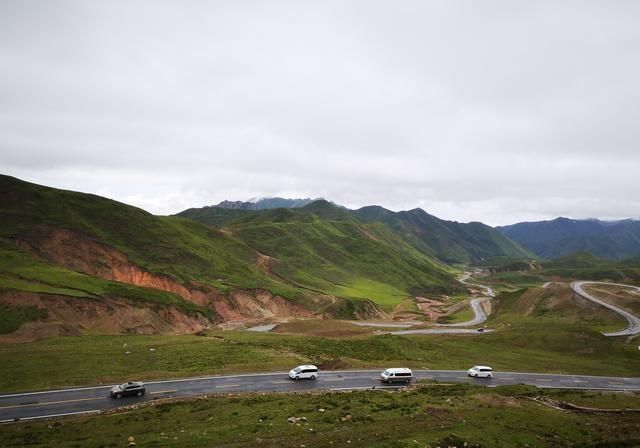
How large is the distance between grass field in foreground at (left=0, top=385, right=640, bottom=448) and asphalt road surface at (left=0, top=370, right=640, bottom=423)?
3.60 metres

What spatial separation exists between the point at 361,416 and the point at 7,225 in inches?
4973

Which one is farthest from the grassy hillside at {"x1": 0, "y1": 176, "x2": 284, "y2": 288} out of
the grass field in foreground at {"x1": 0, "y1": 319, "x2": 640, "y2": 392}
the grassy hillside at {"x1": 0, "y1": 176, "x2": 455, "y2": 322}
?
the grass field in foreground at {"x1": 0, "y1": 319, "x2": 640, "y2": 392}

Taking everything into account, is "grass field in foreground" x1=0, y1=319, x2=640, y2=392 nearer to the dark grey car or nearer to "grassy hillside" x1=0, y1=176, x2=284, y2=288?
the dark grey car

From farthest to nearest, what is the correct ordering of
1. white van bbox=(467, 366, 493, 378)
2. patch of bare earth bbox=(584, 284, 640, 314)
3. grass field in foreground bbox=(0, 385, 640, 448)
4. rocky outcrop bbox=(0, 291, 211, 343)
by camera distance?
1. patch of bare earth bbox=(584, 284, 640, 314)
2. rocky outcrop bbox=(0, 291, 211, 343)
3. white van bbox=(467, 366, 493, 378)
4. grass field in foreground bbox=(0, 385, 640, 448)

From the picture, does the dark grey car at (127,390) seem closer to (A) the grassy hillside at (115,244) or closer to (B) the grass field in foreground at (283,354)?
(B) the grass field in foreground at (283,354)

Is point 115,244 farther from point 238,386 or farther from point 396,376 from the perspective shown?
point 396,376

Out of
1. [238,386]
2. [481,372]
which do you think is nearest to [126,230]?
[238,386]

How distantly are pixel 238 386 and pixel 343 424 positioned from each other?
18.3m

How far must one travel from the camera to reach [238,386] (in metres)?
49.5

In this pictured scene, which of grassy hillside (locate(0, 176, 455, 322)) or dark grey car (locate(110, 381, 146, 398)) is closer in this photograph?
dark grey car (locate(110, 381, 146, 398))

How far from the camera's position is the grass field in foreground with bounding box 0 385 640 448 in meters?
31.7

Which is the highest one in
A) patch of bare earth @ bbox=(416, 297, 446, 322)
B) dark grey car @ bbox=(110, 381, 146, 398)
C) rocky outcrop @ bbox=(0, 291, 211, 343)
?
rocky outcrop @ bbox=(0, 291, 211, 343)

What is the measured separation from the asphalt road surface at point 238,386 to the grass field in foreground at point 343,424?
11.8 ft

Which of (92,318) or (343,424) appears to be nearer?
(343,424)
